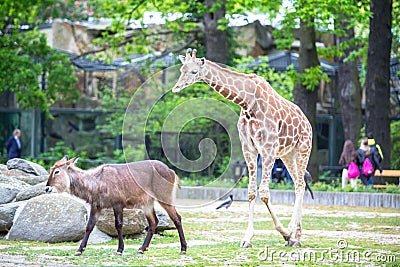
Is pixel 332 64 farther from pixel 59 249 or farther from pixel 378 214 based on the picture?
pixel 59 249

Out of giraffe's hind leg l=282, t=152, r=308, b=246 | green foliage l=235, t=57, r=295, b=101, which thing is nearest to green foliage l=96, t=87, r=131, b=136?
green foliage l=235, t=57, r=295, b=101

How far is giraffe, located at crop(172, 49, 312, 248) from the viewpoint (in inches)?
526

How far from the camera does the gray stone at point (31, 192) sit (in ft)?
51.8

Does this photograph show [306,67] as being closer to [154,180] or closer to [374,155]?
[374,155]

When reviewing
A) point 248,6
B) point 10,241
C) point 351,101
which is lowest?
point 10,241

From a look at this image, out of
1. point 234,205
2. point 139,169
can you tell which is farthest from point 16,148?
point 139,169

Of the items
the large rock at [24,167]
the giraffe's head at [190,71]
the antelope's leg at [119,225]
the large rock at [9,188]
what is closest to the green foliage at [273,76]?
the large rock at [24,167]

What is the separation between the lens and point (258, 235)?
53.4ft

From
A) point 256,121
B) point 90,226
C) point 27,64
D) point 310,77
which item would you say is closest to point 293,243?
point 256,121

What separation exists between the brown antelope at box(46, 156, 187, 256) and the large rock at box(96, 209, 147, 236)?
6.10 feet

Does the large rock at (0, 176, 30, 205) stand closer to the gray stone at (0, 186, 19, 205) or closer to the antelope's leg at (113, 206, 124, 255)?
the gray stone at (0, 186, 19, 205)

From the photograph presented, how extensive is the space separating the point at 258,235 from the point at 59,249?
4335 mm

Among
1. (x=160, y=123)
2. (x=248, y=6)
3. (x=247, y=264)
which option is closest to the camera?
(x=247, y=264)

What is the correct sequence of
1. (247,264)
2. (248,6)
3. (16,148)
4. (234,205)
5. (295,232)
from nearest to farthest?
(247,264), (295,232), (234,205), (248,6), (16,148)
